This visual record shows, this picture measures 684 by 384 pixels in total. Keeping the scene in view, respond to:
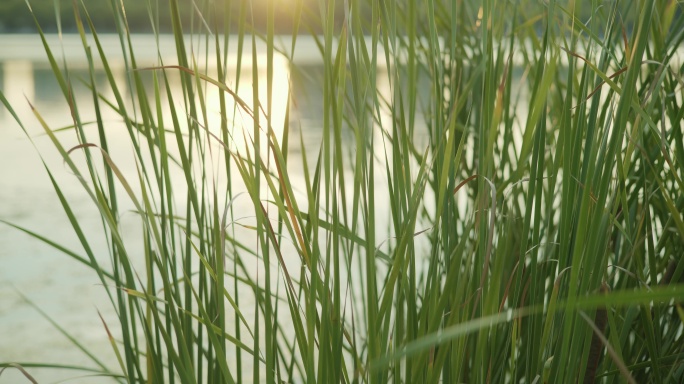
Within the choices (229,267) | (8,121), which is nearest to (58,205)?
(229,267)

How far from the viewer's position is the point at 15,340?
1284 millimetres

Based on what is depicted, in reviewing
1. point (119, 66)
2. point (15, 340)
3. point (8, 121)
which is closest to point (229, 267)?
point (15, 340)

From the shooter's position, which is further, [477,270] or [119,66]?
[119,66]

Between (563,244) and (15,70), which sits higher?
(563,244)

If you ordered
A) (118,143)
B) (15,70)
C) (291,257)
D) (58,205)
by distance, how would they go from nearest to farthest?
(291,257), (58,205), (118,143), (15,70)

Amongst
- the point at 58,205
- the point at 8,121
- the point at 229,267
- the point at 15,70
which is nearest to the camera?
the point at 229,267

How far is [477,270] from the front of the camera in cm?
42

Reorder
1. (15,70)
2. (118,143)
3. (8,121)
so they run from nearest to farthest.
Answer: (118,143) → (8,121) → (15,70)

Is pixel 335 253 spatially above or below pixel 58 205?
above

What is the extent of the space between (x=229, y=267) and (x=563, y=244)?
2.96ft

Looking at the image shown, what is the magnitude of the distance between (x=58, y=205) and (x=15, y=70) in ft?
12.0

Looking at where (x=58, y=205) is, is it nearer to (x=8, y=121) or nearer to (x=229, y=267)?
(x=229, y=267)

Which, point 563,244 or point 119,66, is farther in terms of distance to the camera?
point 119,66

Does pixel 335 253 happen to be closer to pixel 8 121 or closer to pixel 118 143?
pixel 118 143
